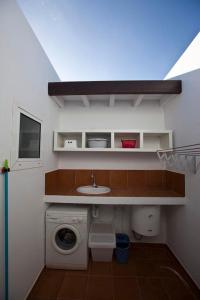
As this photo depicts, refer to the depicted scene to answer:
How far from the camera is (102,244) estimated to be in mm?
1804

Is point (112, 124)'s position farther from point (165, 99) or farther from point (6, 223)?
point (6, 223)

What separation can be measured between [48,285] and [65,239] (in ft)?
1.51

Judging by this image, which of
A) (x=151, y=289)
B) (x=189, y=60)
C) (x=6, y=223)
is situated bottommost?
(x=151, y=289)

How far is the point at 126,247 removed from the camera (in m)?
1.94

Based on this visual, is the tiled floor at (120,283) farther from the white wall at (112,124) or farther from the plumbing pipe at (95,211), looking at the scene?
the white wall at (112,124)

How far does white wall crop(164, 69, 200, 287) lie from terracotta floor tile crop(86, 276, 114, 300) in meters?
0.92

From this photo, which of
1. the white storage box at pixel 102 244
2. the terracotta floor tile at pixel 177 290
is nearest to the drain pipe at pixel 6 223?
the white storage box at pixel 102 244

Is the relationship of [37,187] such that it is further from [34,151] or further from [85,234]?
[85,234]

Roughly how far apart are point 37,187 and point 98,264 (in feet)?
4.21

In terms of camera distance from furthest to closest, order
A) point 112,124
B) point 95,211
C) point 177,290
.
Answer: point 112,124 < point 95,211 < point 177,290

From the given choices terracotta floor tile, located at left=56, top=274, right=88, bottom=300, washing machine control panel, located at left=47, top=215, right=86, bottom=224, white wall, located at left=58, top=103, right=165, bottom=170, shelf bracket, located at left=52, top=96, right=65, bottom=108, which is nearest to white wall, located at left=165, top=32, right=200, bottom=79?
white wall, located at left=58, top=103, right=165, bottom=170

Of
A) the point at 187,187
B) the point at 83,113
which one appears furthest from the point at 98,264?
the point at 83,113

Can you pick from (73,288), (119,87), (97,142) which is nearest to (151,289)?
(73,288)

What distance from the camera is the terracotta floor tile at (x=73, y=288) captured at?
143cm
